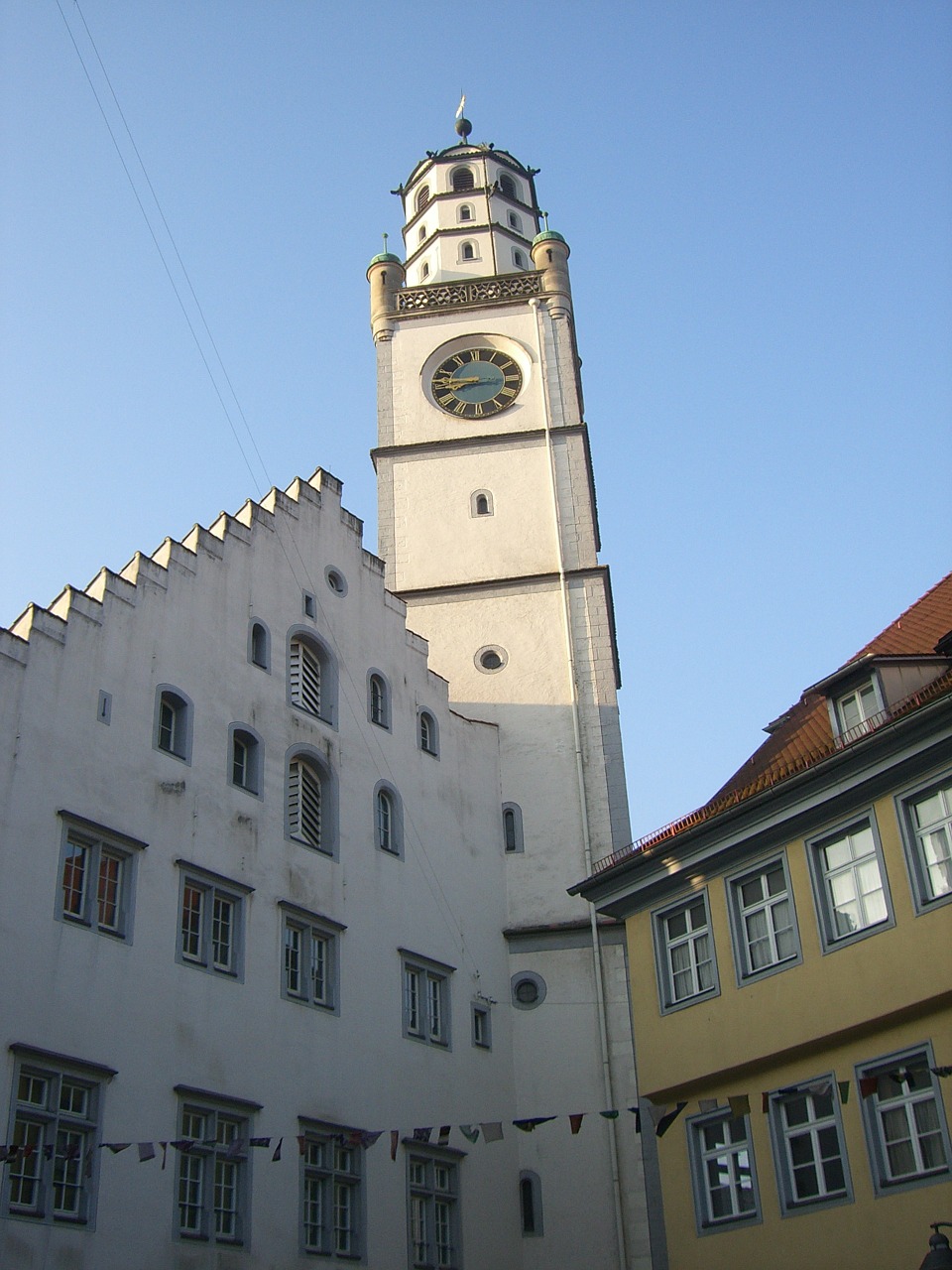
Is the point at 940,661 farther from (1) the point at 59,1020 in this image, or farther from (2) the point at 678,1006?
(1) the point at 59,1020

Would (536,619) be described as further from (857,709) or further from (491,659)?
(857,709)

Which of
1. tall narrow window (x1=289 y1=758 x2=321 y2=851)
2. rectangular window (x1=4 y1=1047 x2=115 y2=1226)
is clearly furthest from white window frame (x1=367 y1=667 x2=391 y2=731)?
rectangular window (x1=4 y1=1047 x2=115 y2=1226)

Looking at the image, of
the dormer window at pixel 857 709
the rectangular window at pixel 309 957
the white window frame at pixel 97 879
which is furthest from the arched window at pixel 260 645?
the dormer window at pixel 857 709

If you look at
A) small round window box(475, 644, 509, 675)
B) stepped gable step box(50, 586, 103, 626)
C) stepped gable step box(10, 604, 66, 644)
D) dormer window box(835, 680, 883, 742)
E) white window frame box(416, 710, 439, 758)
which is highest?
small round window box(475, 644, 509, 675)

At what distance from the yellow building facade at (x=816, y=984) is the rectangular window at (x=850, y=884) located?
0.03 m

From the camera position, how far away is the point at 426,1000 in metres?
26.8

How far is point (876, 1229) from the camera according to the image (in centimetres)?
1738

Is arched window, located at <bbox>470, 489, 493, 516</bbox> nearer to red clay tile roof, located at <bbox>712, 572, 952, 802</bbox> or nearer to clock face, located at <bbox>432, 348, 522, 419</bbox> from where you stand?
clock face, located at <bbox>432, 348, 522, 419</bbox>

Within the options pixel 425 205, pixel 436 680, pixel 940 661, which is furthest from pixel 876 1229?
pixel 425 205

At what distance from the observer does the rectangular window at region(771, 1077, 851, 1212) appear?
18203 mm

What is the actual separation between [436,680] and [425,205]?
20.8m

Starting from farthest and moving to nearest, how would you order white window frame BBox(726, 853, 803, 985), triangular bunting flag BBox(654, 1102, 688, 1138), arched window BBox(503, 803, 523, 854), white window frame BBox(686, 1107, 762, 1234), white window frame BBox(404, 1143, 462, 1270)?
arched window BBox(503, 803, 523, 854), white window frame BBox(404, 1143, 462, 1270), white window frame BBox(726, 853, 803, 985), triangular bunting flag BBox(654, 1102, 688, 1138), white window frame BBox(686, 1107, 762, 1234)

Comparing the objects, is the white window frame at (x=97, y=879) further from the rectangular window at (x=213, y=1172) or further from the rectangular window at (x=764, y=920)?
the rectangular window at (x=764, y=920)

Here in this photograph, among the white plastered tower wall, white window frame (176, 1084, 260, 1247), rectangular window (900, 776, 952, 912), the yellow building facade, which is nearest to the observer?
the yellow building facade
